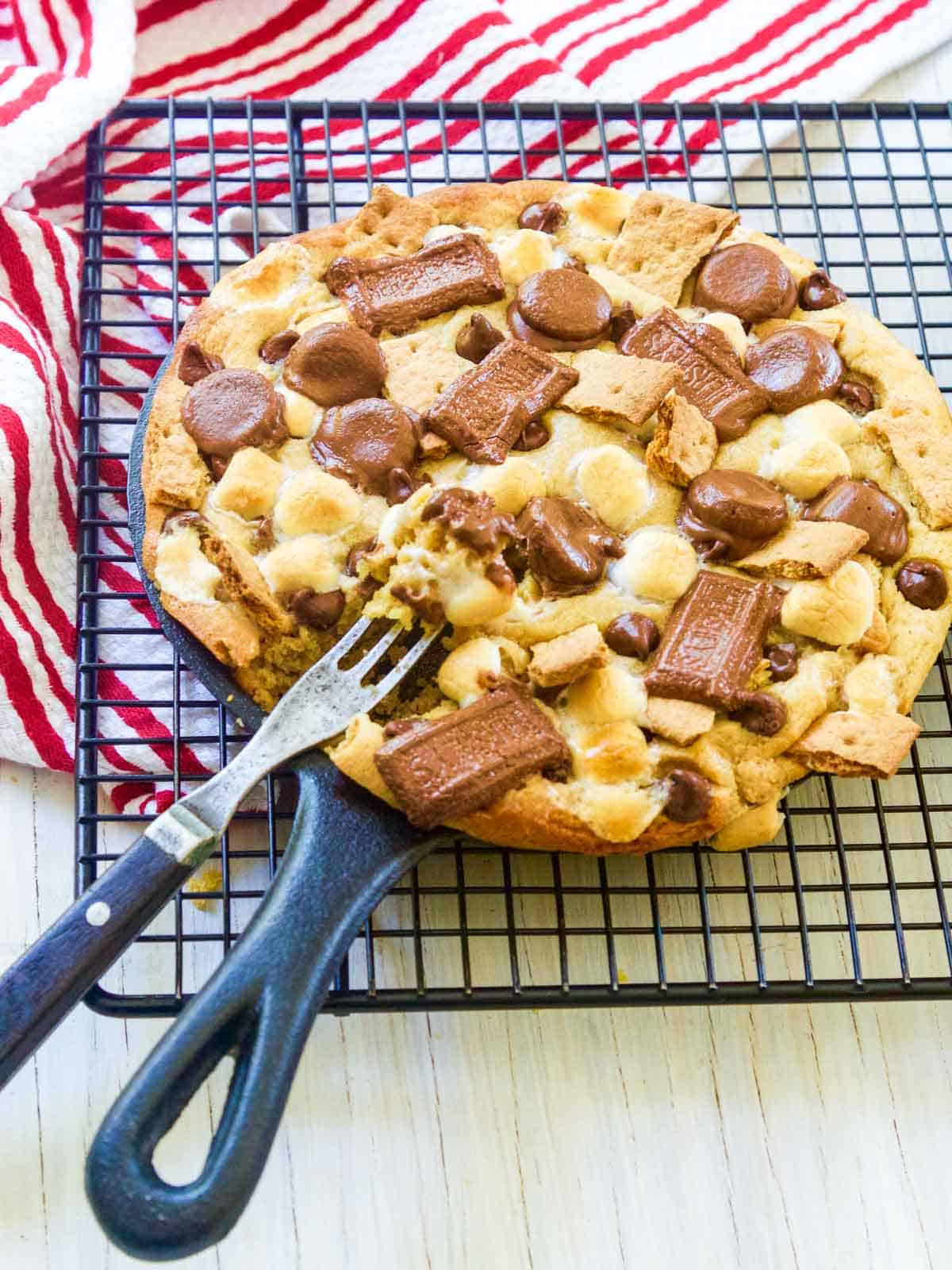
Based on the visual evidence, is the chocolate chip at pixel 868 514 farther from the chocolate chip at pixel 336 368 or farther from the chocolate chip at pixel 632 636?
the chocolate chip at pixel 336 368

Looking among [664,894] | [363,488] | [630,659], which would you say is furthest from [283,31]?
[664,894]

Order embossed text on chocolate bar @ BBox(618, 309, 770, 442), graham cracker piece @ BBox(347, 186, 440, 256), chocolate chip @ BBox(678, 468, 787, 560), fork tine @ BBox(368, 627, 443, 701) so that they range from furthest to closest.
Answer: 1. graham cracker piece @ BBox(347, 186, 440, 256)
2. embossed text on chocolate bar @ BBox(618, 309, 770, 442)
3. chocolate chip @ BBox(678, 468, 787, 560)
4. fork tine @ BBox(368, 627, 443, 701)

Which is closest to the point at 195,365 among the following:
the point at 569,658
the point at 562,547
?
the point at 562,547

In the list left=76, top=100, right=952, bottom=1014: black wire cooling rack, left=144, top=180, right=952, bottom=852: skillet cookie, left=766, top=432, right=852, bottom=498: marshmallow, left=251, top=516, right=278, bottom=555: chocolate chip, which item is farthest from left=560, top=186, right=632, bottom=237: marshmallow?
A: left=251, top=516, right=278, bottom=555: chocolate chip

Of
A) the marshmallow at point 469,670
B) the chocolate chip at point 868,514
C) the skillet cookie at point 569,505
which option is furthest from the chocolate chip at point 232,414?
the chocolate chip at point 868,514

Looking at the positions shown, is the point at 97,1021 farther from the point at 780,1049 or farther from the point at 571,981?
the point at 780,1049

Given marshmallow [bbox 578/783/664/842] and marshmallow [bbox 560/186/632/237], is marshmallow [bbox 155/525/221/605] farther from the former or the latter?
marshmallow [bbox 560/186/632/237]

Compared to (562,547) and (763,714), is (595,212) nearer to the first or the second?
(562,547)
